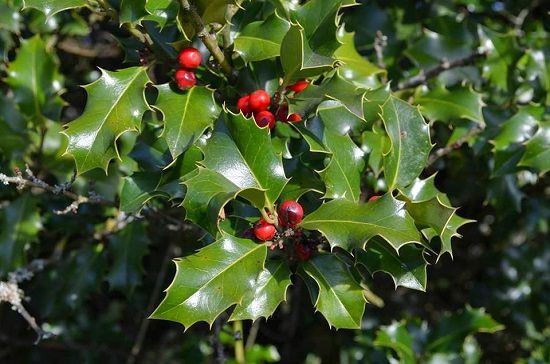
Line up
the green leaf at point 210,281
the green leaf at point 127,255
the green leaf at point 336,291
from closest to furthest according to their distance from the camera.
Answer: the green leaf at point 210,281, the green leaf at point 336,291, the green leaf at point 127,255

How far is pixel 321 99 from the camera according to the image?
1397mm

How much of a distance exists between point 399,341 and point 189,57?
1192 millimetres

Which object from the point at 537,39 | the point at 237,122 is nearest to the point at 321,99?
the point at 237,122

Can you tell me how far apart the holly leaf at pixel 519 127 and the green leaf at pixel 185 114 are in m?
0.87

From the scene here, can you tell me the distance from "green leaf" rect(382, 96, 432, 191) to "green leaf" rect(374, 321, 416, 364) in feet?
2.59

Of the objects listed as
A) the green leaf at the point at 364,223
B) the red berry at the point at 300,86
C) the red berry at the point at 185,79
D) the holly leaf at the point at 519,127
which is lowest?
the holly leaf at the point at 519,127

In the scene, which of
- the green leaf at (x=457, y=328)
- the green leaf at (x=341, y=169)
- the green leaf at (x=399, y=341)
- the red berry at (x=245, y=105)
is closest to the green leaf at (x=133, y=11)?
the red berry at (x=245, y=105)

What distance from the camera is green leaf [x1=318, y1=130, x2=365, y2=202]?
4.80 feet

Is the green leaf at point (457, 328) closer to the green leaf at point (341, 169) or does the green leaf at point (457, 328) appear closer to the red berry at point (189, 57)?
the green leaf at point (341, 169)

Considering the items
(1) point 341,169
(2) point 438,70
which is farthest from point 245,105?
(2) point 438,70

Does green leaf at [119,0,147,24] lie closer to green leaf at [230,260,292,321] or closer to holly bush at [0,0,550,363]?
holly bush at [0,0,550,363]

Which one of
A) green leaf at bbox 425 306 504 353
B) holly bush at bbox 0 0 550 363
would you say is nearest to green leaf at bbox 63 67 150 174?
holly bush at bbox 0 0 550 363

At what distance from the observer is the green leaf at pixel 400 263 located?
4.58 feet

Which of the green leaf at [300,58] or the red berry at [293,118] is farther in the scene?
the red berry at [293,118]
